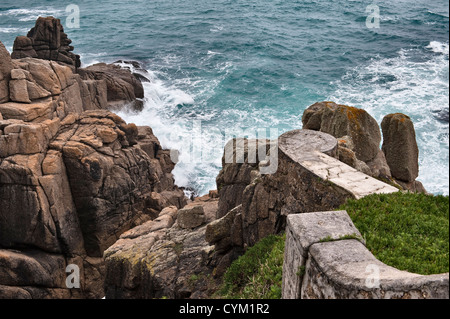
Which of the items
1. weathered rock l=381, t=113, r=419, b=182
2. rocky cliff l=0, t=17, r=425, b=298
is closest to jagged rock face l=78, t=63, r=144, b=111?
rocky cliff l=0, t=17, r=425, b=298

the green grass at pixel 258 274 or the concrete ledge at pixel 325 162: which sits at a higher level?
the concrete ledge at pixel 325 162

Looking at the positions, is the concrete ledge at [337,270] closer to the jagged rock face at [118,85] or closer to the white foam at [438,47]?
the jagged rock face at [118,85]

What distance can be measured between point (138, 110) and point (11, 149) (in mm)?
16033

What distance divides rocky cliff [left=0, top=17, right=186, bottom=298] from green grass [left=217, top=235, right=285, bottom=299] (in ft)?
33.8

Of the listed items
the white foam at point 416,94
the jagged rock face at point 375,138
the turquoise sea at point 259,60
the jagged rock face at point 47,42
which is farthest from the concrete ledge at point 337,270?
the jagged rock face at point 47,42

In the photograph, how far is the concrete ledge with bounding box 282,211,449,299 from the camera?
4.57 m

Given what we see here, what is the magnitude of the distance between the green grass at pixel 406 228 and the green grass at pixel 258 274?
188 centimetres

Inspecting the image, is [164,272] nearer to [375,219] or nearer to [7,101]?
[375,219]

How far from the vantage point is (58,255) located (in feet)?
58.6

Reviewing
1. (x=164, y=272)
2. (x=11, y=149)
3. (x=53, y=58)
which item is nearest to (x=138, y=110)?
(x=53, y=58)

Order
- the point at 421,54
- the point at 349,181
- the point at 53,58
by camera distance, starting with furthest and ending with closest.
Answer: the point at 421,54
the point at 53,58
the point at 349,181

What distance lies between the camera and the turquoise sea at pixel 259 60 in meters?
29.2

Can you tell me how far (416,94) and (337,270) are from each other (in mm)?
29375
